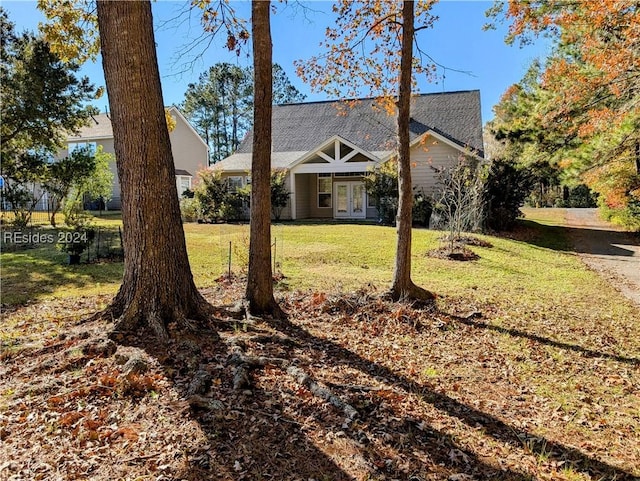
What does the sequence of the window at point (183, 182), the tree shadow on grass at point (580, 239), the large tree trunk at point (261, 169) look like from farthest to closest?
the window at point (183, 182) < the tree shadow on grass at point (580, 239) < the large tree trunk at point (261, 169)

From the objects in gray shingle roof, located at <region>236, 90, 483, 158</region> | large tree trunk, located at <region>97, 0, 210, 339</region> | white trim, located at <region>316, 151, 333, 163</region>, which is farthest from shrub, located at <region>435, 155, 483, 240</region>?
large tree trunk, located at <region>97, 0, 210, 339</region>

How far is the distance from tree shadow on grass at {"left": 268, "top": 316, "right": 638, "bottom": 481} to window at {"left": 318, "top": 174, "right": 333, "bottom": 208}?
702 inches

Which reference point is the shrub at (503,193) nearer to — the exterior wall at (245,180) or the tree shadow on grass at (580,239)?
the tree shadow on grass at (580,239)

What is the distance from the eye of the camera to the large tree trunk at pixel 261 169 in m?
5.33

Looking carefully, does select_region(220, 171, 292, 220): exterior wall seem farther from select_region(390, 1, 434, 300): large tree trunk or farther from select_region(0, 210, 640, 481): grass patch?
select_region(390, 1, 434, 300): large tree trunk

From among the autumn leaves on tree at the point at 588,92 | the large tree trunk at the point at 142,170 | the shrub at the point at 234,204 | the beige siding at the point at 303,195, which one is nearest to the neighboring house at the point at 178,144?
the shrub at the point at 234,204

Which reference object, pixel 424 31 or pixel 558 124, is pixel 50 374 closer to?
pixel 424 31

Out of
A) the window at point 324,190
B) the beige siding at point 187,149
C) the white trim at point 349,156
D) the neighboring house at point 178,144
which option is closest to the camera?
the white trim at point 349,156

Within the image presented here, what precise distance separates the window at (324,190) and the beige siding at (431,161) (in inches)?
200

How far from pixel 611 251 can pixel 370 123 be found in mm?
13475

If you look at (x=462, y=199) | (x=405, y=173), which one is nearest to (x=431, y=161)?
(x=462, y=199)

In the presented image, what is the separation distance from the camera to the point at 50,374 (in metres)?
3.65

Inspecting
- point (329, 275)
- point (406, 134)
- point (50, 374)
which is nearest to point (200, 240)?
point (329, 275)

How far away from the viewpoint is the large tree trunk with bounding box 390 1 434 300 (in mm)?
6441
